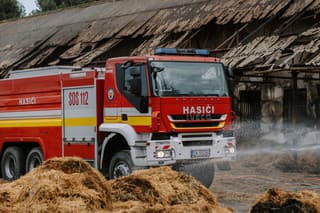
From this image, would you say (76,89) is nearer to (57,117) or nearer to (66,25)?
(57,117)

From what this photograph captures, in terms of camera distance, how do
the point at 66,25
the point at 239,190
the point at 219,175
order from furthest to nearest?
the point at 66,25, the point at 219,175, the point at 239,190

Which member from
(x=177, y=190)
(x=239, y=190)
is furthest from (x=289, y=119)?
(x=177, y=190)

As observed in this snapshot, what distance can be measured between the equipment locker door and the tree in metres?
44.8

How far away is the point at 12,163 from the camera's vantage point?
17141mm

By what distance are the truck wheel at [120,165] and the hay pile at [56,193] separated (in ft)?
16.1

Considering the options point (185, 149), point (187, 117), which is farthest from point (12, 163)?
point (187, 117)

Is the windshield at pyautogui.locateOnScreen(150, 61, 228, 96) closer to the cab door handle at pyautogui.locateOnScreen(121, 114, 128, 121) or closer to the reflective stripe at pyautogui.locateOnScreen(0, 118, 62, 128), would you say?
the cab door handle at pyautogui.locateOnScreen(121, 114, 128, 121)

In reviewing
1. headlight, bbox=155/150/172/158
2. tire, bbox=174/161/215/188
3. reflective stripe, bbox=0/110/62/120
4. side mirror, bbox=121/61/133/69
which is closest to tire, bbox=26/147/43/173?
reflective stripe, bbox=0/110/62/120

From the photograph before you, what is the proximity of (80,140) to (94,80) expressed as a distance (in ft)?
4.72

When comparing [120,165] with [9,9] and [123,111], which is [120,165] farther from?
[9,9]

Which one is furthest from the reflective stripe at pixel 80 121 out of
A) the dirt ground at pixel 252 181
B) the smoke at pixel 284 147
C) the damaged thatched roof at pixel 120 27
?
the damaged thatched roof at pixel 120 27

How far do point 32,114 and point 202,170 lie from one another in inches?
189

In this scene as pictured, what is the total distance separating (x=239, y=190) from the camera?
1460cm

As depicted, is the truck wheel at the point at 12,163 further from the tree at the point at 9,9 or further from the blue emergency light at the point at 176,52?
the tree at the point at 9,9
